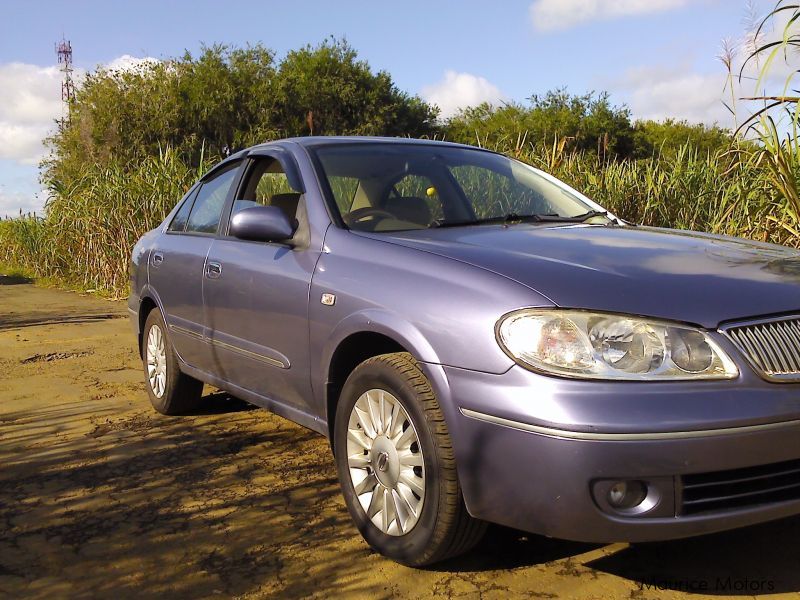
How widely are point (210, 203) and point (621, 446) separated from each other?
3256 mm

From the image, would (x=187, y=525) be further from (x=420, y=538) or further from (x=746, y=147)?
(x=746, y=147)

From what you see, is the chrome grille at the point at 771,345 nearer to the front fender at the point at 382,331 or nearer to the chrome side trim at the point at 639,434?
the chrome side trim at the point at 639,434

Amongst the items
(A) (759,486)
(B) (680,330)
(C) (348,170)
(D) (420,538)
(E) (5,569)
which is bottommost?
(E) (5,569)

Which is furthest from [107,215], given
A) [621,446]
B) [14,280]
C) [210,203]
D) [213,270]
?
[621,446]

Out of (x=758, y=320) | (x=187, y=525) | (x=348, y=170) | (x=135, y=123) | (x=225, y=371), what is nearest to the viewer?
(x=758, y=320)

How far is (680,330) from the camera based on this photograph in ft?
8.36

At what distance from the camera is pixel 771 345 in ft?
8.52

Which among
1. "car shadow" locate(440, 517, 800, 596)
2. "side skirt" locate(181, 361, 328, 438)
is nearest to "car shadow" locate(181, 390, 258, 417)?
"side skirt" locate(181, 361, 328, 438)

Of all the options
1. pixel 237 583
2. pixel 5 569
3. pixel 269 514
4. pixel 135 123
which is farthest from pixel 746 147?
pixel 135 123

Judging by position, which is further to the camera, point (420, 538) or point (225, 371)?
point (225, 371)

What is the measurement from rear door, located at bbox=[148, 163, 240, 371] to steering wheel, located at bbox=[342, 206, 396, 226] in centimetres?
119

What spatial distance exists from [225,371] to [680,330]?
256 centimetres

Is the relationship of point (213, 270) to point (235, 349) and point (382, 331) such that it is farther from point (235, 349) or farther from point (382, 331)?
point (382, 331)

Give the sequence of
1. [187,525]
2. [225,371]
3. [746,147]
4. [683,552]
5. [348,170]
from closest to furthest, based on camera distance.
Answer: [683,552], [187,525], [348,170], [225,371], [746,147]
